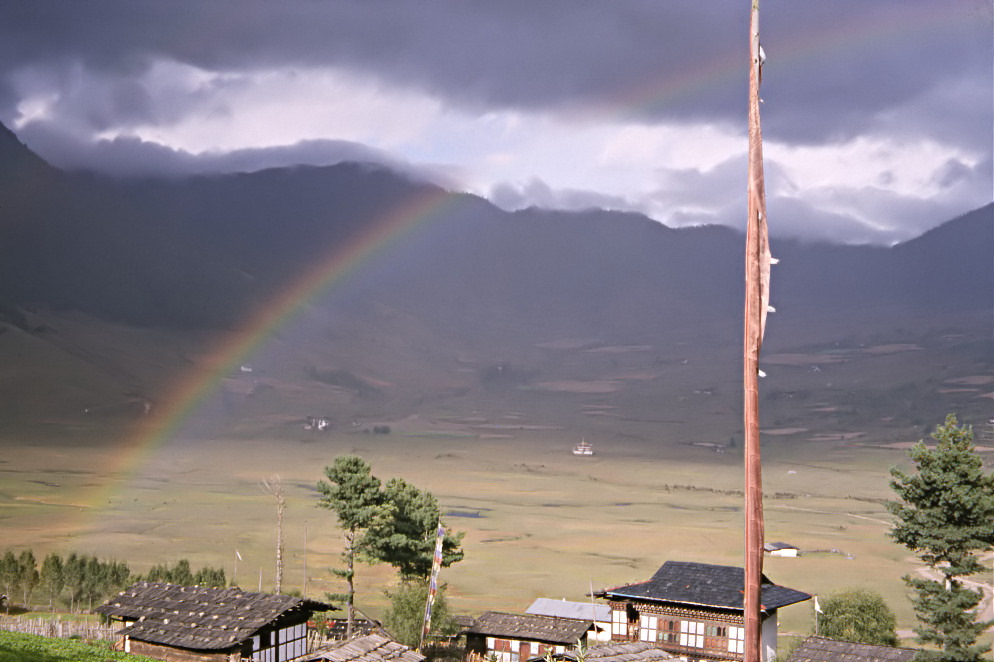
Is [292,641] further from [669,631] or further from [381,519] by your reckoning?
[669,631]

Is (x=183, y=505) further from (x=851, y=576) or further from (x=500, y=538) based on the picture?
Result: (x=851, y=576)

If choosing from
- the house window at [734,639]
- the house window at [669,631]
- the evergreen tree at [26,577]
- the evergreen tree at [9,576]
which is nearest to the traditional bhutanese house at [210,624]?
the house window at [669,631]

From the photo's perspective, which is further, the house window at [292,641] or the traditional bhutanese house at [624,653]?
the house window at [292,641]

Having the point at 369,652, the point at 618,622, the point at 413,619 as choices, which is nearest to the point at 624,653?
the point at 369,652

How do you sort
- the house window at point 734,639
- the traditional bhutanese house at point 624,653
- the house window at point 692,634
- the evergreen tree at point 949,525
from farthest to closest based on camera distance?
the house window at point 692,634 < the house window at point 734,639 < the traditional bhutanese house at point 624,653 < the evergreen tree at point 949,525

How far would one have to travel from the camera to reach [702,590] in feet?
157

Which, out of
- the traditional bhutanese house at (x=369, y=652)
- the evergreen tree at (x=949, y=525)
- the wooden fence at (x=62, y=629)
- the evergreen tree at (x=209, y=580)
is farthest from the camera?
the evergreen tree at (x=209, y=580)

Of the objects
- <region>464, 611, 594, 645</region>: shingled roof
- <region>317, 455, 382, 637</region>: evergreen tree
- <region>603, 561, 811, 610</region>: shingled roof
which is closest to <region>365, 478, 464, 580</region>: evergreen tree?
<region>317, 455, 382, 637</region>: evergreen tree

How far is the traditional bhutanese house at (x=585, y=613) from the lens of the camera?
166ft

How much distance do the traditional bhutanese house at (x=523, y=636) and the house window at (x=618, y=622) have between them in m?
1.98

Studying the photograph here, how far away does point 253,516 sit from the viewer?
459 ft

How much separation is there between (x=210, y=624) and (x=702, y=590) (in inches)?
917

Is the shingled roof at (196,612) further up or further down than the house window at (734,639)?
further up

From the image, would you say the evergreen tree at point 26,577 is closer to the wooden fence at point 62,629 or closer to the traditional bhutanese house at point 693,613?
the wooden fence at point 62,629
